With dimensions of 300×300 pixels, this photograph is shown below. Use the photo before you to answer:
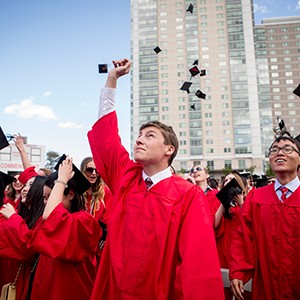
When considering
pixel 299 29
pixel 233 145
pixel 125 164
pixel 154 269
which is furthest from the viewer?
pixel 299 29

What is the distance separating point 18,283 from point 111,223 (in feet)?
4.38

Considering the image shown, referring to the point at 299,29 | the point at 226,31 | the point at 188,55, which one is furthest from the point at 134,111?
the point at 299,29

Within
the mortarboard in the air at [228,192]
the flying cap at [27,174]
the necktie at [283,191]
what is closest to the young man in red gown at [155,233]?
the necktie at [283,191]

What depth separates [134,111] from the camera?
194 ft

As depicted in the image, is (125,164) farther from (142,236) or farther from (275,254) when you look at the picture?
(275,254)

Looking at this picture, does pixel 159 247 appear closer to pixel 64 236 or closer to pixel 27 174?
pixel 64 236

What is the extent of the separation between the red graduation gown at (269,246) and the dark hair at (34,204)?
1.98m

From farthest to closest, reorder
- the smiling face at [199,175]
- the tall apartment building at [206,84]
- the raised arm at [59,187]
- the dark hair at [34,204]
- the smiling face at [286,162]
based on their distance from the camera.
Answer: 1. the tall apartment building at [206,84]
2. the smiling face at [199,175]
3. the dark hair at [34,204]
4. the smiling face at [286,162]
5. the raised arm at [59,187]

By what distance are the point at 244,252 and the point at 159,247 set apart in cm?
116

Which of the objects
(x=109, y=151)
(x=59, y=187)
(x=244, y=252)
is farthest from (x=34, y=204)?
(x=244, y=252)

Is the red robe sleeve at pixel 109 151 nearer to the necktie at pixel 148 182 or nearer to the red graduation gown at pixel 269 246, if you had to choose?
the necktie at pixel 148 182

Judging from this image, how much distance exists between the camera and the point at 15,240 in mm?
2371

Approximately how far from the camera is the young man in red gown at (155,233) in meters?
1.68

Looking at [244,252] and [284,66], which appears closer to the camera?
[244,252]
